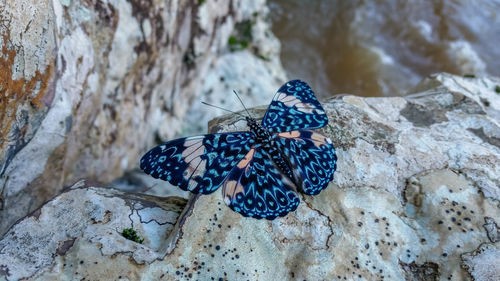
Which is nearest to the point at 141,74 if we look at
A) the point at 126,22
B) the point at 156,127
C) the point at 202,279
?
the point at 126,22

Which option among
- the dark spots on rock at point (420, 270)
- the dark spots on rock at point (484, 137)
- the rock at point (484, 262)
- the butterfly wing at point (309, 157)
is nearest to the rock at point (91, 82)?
the butterfly wing at point (309, 157)

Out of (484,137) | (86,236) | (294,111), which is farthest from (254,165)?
(484,137)

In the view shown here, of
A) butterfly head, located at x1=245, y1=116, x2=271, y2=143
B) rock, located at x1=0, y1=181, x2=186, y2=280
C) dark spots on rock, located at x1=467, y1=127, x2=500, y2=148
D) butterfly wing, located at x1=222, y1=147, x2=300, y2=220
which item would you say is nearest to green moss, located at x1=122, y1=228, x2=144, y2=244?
rock, located at x1=0, y1=181, x2=186, y2=280

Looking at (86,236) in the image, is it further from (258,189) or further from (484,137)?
(484,137)

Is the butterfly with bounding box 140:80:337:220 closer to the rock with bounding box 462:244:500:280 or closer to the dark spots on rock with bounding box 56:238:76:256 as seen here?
the dark spots on rock with bounding box 56:238:76:256

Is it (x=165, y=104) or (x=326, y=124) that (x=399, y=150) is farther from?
(x=165, y=104)
